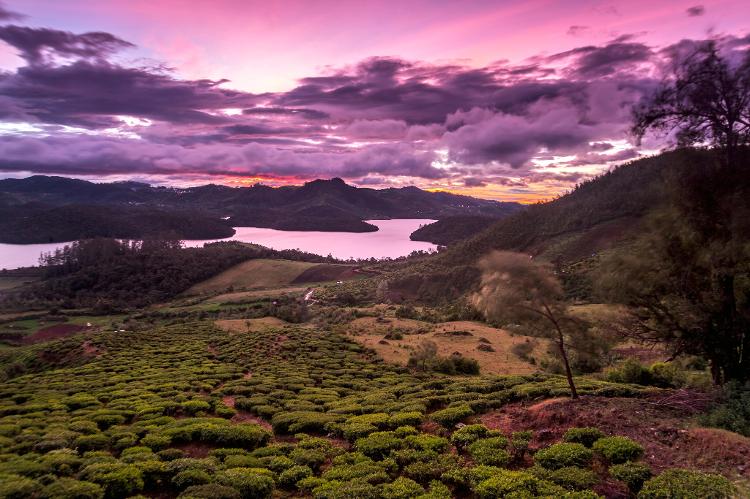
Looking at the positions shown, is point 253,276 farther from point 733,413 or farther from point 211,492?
point 733,413

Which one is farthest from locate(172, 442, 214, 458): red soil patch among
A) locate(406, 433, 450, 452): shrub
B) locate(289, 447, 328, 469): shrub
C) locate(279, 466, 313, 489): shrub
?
locate(406, 433, 450, 452): shrub

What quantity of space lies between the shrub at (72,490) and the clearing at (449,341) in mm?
33259

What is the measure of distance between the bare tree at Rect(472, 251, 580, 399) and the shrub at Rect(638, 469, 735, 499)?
6.89m

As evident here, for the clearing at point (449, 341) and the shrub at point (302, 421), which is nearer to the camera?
the shrub at point (302, 421)

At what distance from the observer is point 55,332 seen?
104 metres

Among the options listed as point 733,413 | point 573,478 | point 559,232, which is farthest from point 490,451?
point 559,232

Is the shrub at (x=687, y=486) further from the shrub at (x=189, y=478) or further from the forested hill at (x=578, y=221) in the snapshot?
the forested hill at (x=578, y=221)

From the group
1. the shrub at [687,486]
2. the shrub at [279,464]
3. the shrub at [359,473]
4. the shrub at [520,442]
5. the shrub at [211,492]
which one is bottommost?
the shrub at [279,464]

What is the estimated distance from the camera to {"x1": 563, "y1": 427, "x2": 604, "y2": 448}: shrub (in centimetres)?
1430

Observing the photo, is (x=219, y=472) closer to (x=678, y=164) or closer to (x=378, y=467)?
(x=378, y=467)

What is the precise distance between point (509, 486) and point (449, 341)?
148ft

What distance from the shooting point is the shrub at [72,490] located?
38.5ft

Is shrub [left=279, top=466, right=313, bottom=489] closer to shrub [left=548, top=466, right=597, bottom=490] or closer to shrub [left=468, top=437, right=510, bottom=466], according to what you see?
shrub [left=468, top=437, right=510, bottom=466]

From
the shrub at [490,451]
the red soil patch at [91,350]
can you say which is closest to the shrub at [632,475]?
the shrub at [490,451]
